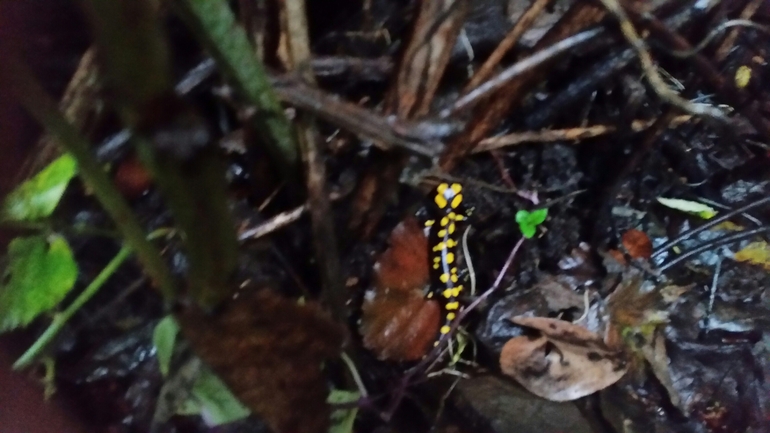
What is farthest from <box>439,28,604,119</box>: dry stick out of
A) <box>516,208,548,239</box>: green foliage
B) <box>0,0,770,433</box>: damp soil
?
<box>516,208,548,239</box>: green foliage

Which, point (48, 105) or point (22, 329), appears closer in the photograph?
point (48, 105)

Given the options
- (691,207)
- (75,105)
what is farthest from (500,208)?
(75,105)

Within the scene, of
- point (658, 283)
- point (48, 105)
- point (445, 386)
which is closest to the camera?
point (48, 105)

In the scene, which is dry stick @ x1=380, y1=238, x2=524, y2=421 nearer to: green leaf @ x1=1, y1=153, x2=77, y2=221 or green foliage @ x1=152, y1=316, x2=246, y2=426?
green foliage @ x1=152, y1=316, x2=246, y2=426

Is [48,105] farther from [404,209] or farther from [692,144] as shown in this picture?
[692,144]

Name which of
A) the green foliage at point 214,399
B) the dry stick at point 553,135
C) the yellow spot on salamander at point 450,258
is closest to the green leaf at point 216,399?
the green foliage at point 214,399

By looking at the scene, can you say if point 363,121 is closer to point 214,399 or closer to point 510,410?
point 214,399

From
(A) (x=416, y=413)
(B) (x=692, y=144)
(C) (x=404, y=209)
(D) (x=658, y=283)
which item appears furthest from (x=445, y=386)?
(B) (x=692, y=144)

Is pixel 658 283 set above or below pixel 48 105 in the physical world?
below
